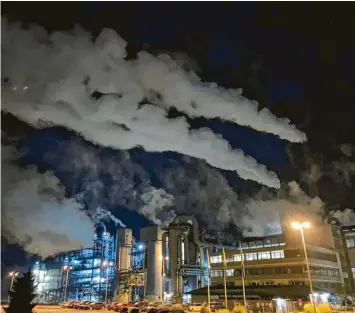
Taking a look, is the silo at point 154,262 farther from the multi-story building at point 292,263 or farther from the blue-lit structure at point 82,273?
the blue-lit structure at point 82,273

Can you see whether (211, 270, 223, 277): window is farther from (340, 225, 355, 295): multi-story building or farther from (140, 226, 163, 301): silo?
(340, 225, 355, 295): multi-story building

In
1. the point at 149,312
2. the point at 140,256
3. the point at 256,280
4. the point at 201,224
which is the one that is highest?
the point at 201,224

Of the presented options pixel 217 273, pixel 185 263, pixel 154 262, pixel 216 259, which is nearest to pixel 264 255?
pixel 217 273

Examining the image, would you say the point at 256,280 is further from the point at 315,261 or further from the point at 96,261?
the point at 96,261

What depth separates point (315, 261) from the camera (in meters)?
65.4

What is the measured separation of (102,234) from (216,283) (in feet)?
166

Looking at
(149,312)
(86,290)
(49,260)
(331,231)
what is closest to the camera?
(149,312)

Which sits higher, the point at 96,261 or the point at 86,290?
the point at 96,261

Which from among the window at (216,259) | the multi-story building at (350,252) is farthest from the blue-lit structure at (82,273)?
the multi-story building at (350,252)

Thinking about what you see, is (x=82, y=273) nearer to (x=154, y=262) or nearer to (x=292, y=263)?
(x=154, y=262)

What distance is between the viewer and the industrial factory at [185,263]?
6656cm

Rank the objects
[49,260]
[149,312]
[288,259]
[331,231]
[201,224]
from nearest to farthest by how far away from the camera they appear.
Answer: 1. [149,312]
2. [288,259]
3. [331,231]
4. [201,224]
5. [49,260]

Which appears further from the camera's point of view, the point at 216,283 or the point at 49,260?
the point at 49,260

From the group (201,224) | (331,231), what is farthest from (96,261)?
(331,231)
